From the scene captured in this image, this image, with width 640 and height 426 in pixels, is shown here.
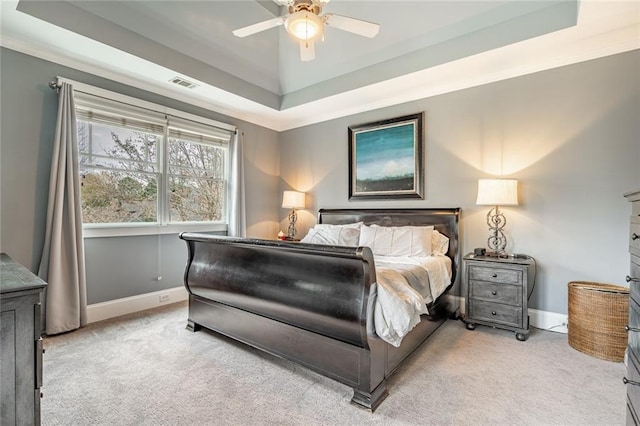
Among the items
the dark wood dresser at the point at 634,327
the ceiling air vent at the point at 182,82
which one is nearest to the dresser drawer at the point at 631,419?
the dark wood dresser at the point at 634,327

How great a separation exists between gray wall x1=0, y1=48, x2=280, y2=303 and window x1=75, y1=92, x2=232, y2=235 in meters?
0.25

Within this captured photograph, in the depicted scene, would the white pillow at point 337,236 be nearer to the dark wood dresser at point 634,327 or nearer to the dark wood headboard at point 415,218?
the dark wood headboard at point 415,218

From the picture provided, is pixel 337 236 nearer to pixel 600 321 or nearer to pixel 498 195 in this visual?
pixel 498 195

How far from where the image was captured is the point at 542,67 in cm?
309

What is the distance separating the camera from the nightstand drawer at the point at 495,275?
111 inches

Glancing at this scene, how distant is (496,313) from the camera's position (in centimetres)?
291

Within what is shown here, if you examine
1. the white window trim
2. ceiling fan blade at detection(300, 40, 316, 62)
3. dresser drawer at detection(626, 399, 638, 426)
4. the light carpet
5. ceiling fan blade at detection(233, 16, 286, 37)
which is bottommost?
the light carpet

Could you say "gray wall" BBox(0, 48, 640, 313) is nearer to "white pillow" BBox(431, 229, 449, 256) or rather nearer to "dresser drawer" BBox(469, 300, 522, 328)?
"white pillow" BBox(431, 229, 449, 256)

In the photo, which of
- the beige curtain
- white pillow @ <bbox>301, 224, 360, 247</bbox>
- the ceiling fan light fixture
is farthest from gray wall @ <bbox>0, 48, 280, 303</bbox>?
the ceiling fan light fixture

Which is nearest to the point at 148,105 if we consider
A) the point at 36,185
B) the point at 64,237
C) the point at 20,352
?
the point at 36,185

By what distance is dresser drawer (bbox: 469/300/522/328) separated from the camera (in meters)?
2.81

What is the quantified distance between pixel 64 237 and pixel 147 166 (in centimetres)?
120

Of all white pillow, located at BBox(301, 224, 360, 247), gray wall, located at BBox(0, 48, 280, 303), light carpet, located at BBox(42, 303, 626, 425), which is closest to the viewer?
light carpet, located at BBox(42, 303, 626, 425)

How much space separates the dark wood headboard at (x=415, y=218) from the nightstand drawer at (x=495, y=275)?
43 centimetres
